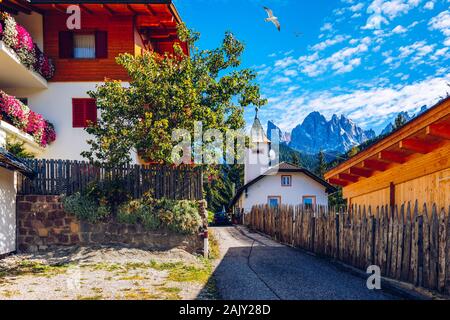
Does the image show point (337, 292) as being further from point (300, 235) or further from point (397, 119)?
point (397, 119)

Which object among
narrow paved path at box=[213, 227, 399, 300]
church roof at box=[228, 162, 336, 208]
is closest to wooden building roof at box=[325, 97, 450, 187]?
narrow paved path at box=[213, 227, 399, 300]

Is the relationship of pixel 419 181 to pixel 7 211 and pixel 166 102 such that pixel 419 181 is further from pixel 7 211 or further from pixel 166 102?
pixel 7 211

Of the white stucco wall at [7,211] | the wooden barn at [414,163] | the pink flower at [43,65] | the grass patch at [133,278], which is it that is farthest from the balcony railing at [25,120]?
the wooden barn at [414,163]

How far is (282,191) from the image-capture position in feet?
129

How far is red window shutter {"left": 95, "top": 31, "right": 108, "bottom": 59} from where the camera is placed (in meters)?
18.6

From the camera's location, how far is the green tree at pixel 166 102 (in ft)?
41.8

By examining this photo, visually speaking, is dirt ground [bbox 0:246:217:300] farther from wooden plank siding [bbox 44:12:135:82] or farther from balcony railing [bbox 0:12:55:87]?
wooden plank siding [bbox 44:12:135:82]

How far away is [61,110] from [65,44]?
321 centimetres

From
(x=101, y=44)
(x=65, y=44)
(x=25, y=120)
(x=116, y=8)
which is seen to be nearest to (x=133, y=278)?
(x=25, y=120)

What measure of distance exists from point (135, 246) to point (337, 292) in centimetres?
639

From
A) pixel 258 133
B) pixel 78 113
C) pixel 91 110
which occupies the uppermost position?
pixel 258 133

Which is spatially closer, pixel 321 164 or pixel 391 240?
pixel 391 240

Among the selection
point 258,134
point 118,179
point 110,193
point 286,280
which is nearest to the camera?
point 286,280

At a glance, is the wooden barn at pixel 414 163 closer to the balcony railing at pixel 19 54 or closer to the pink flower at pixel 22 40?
A: the balcony railing at pixel 19 54
